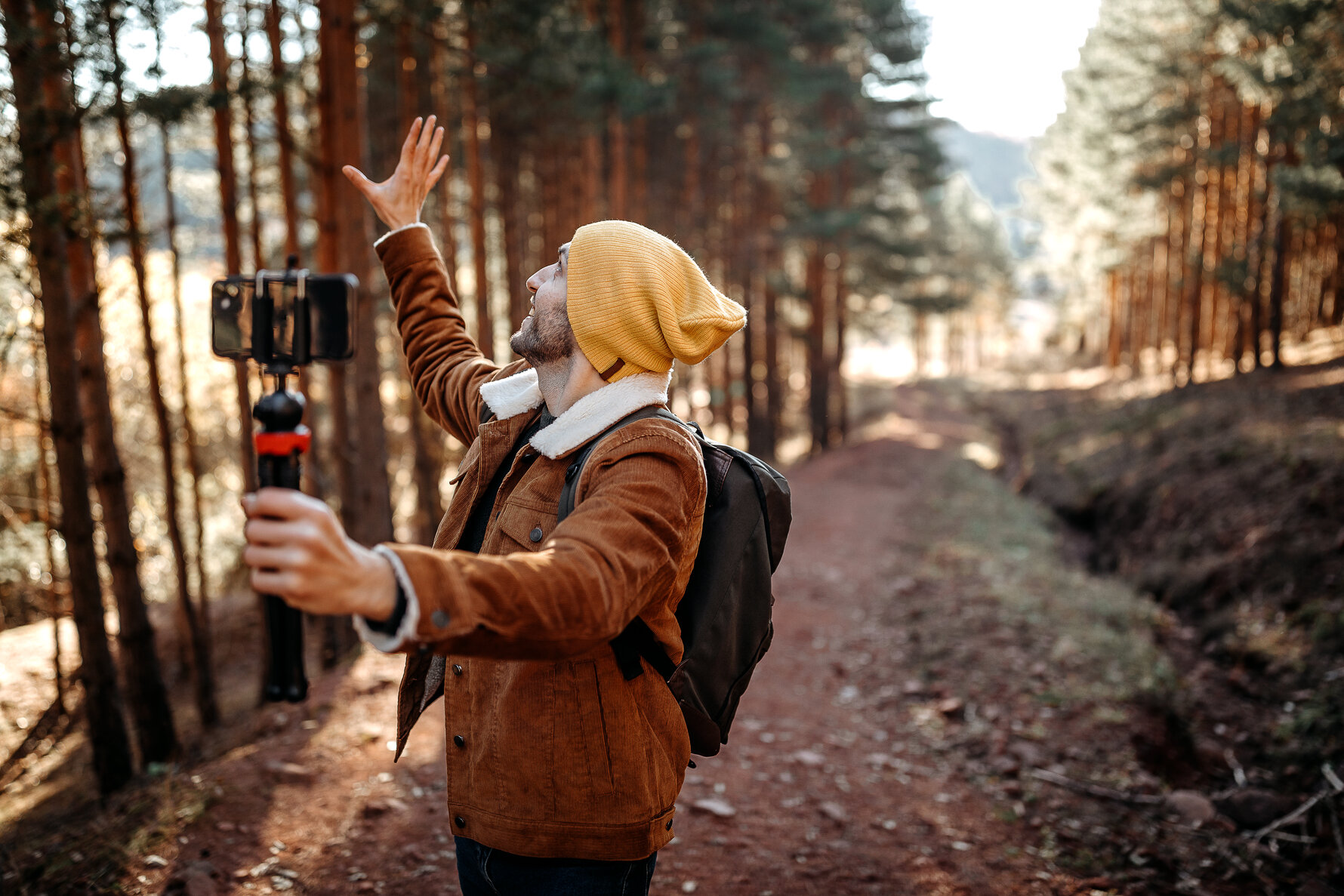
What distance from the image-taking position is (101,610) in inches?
258

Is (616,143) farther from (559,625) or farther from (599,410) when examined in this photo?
(559,625)

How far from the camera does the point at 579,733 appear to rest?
196 cm

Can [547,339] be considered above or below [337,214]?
below

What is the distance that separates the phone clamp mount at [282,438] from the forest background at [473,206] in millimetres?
4576

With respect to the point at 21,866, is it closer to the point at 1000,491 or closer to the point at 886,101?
the point at 1000,491

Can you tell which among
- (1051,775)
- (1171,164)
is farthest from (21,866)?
(1171,164)

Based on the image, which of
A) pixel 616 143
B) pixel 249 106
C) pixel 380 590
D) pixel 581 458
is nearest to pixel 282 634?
pixel 380 590

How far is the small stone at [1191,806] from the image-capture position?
5.14 m

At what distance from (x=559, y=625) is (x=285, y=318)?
777 mm

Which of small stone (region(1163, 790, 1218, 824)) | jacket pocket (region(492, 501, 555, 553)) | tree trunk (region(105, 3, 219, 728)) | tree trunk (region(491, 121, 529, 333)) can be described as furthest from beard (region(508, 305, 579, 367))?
tree trunk (region(491, 121, 529, 333))

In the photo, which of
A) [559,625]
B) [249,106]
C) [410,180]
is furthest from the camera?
[249,106]

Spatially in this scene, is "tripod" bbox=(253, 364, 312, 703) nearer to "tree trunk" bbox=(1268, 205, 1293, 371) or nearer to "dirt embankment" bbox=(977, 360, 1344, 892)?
"dirt embankment" bbox=(977, 360, 1344, 892)

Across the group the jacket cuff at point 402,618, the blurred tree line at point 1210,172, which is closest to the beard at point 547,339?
the jacket cuff at point 402,618

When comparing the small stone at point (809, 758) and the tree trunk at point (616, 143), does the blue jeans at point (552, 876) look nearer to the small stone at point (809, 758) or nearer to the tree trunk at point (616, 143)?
the small stone at point (809, 758)
